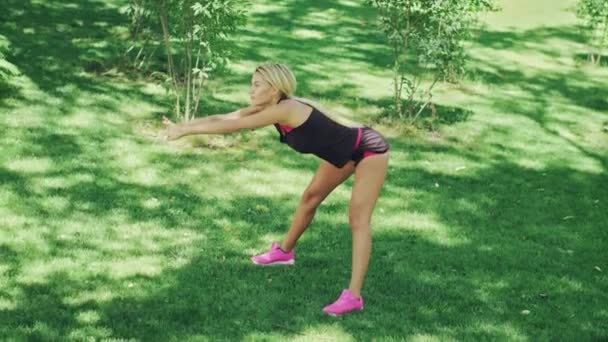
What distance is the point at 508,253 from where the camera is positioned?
23.9 feet

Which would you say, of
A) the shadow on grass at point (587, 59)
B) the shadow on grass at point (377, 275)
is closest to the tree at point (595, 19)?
the shadow on grass at point (587, 59)

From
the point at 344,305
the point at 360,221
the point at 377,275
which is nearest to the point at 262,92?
the point at 360,221

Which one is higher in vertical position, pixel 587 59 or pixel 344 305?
pixel 344 305

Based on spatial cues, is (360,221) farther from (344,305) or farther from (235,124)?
(235,124)

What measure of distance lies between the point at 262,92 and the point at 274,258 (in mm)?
1719

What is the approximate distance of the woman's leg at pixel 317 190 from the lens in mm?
5973

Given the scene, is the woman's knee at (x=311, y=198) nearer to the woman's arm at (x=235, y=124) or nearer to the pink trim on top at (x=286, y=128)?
the pink trim on top at (x=286, y=128)

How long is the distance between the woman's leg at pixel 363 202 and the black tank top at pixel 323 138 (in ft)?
0.53

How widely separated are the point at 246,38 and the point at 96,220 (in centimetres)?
884

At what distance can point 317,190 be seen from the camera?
6.14m

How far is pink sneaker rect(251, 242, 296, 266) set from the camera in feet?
21.7

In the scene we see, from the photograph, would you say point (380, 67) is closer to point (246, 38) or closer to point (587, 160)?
point (246, 38)

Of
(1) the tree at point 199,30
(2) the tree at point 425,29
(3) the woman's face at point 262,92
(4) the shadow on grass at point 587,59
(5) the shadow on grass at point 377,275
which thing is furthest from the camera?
(4) the shadow on grass at point 587,59

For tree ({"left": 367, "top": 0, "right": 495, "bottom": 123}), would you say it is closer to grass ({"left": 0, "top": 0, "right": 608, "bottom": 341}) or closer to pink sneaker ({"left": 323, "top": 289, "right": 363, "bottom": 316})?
grass ({"left": 0, "top": 0, "right": 608, "bottom": 341})
